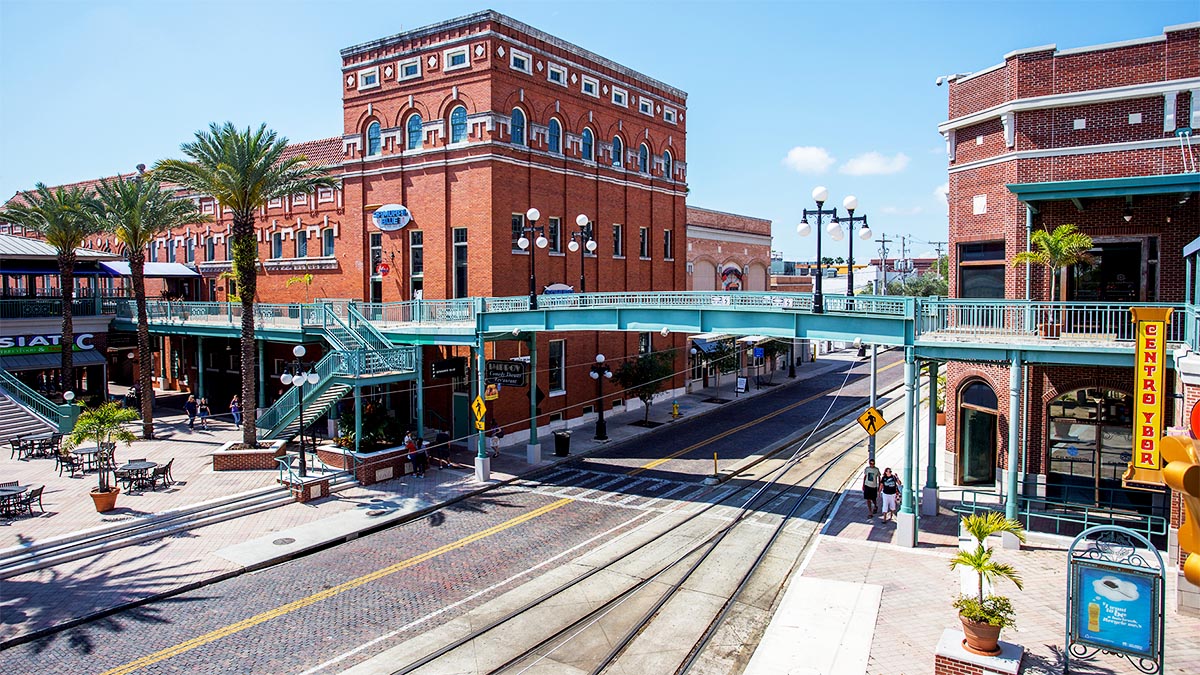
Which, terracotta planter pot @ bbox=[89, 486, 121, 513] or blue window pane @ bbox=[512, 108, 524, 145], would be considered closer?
terracotta planter pot @ bbox=[89, 486, 121, 513]

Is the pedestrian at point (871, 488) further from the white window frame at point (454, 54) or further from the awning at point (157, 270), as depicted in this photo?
the awning at point (157, 270)

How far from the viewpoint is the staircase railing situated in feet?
98.6

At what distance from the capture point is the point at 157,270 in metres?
44.6

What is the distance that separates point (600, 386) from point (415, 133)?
14.2 metres

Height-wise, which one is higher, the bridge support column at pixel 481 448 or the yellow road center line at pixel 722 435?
the bridge support column at pixel 481 448

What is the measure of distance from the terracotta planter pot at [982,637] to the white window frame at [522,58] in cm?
2788

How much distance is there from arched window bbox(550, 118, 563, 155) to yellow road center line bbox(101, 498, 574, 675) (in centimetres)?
1942

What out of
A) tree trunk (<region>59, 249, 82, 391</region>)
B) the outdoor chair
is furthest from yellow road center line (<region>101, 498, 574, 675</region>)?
tree trunk (<region>59, 249, 82, 391</region>)

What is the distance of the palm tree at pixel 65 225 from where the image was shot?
33.2m

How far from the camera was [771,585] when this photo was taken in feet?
53.1

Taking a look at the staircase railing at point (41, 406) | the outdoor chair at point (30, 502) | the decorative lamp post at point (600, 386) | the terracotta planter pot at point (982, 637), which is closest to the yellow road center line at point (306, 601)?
the outdoor chair at point (30, 502)

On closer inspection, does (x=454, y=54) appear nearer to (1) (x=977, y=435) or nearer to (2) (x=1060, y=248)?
(2) (x=1060, y=248)

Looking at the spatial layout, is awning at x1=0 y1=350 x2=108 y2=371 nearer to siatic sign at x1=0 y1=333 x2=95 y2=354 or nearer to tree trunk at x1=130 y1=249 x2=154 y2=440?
siatic sign at x1=0 y1=333 x2=95 y2=354

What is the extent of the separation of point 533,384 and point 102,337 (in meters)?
27.0
